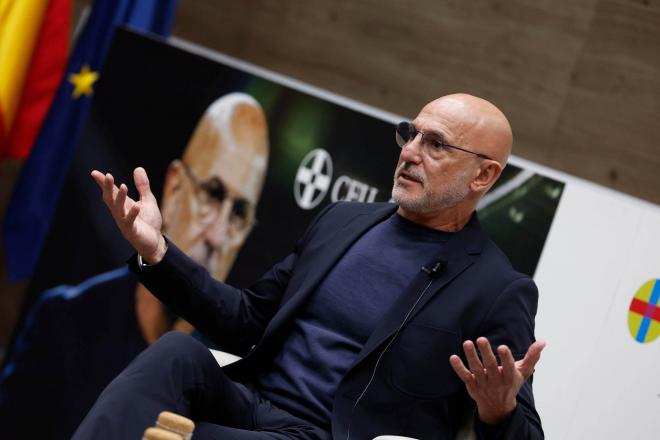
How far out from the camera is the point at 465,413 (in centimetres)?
246

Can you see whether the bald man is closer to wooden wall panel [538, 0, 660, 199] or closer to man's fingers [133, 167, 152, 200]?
man's fingers [133, 167, 152, 200]

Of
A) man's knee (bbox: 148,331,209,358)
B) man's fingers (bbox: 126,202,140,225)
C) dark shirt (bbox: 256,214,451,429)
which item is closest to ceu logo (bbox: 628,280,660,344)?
dark shirt (bbox: 256,214,451,429)

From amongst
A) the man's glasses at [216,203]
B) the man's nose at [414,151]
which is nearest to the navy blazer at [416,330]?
the man's nose at [414,151]

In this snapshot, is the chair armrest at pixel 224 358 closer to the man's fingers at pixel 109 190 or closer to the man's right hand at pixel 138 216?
the man's right hand at pixel 138 216

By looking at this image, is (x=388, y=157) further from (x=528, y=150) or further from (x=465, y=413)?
(x=465, y=413)

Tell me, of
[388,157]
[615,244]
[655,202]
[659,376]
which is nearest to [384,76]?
[388,157]

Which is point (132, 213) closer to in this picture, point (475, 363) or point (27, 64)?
point (475, 363)

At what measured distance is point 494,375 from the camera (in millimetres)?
2109

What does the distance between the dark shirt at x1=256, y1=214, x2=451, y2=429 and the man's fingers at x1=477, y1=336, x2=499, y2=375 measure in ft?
1.48

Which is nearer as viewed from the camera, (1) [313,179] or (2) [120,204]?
(2) [120,204]

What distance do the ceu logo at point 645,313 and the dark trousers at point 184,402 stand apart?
1.24 m

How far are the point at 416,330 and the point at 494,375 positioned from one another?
369mm

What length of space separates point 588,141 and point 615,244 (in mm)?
1107

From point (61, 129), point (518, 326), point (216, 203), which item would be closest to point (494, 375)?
point (518, 326)
